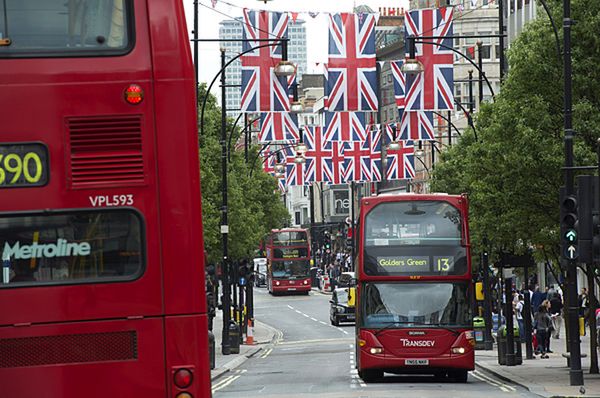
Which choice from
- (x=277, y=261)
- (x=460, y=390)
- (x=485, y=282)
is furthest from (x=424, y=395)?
(x=277, y=261)

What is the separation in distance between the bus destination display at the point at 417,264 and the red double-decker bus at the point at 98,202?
1983 cm

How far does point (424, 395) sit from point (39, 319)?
17.0 m

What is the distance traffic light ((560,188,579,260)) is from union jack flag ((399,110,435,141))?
61.1 ft

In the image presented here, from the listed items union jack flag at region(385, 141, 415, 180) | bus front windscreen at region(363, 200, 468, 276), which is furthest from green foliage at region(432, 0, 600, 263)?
union jack flag at region(385, 141, 415, 180)

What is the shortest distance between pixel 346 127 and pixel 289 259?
151 ft

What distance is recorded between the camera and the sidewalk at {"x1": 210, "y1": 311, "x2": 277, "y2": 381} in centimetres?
4116

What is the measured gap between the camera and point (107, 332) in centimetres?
1055

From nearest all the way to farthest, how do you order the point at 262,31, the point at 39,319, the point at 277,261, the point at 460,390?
1. the point at 39,319
2. the point at 460,390
3. the point at 262,31
4. the point at 277,261

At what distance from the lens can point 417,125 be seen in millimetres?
45812

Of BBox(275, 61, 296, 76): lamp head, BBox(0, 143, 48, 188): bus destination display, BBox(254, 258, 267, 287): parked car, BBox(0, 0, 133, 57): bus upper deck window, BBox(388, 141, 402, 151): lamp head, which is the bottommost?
BBox(254, 258, 267, 287): parked car

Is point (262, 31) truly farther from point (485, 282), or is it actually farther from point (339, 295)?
point (339, 295)

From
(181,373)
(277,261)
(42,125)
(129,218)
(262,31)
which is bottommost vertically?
(277,261)

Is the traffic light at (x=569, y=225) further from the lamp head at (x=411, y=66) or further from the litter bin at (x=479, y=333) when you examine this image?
the litter bin at (x=479, y=333)

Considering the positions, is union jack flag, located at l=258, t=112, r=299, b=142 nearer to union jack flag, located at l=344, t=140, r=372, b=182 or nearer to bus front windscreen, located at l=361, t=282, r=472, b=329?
union jack flag, located at l=344, t=140, r=372, b=182
